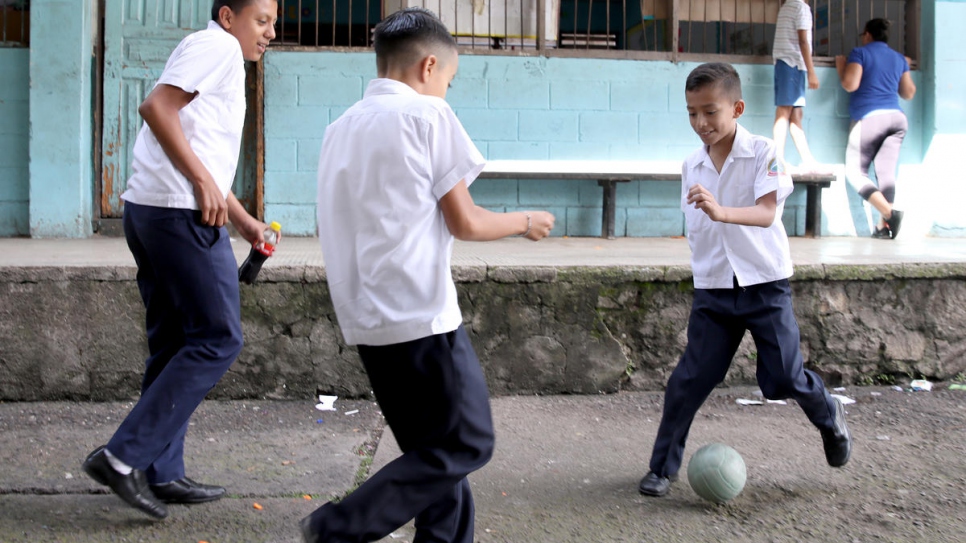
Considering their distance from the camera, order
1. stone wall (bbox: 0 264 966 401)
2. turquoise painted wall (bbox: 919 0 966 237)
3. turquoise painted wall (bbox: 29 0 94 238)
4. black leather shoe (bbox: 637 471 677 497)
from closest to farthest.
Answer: black leather shoe (bbox: 637 471 677 497)
stone wall (bbox: 0 264 966 401)
turquoise painted wall (bbox: 29 0 94 238)
turquoise painted wall (bbox: 919 0 966 237)

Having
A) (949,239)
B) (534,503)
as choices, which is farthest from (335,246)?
(949,239)

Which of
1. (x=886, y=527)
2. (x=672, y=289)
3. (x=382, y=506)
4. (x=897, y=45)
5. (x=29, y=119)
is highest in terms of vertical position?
(x=897, y=45)

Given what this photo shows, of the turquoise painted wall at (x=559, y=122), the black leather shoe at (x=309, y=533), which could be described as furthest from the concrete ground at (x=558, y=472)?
the turquoise painted wall at (x=559, y=122)

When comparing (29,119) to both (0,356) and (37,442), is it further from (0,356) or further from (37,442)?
(37,442)

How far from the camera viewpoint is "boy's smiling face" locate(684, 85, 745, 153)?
9.66ft

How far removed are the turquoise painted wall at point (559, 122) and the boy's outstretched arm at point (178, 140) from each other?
4312mm

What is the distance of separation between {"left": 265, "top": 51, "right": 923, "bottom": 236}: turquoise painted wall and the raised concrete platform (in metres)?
2.27

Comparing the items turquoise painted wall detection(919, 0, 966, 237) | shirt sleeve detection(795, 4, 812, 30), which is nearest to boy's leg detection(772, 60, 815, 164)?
shirt sleeve detection(795, 4, 812, 30)

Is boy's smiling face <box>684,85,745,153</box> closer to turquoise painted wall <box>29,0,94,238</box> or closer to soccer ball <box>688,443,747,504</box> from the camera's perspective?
soccer ball <box>688,443,747,504</box>

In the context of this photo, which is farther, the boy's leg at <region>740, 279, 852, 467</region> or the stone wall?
the stone wall

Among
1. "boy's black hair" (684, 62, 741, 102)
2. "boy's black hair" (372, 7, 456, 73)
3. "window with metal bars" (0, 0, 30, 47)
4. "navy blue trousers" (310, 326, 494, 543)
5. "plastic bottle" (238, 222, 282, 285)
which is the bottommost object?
"navy blue trousers" (310, 326, 494, 543)

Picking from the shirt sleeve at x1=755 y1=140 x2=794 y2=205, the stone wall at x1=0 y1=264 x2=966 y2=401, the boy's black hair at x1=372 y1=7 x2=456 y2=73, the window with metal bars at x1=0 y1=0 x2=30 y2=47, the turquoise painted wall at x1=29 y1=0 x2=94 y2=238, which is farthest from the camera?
the window with metal bars at x1=0 y1=0 x2=30 y2=47

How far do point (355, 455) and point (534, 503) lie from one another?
0.88 meters

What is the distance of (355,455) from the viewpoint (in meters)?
3.55
